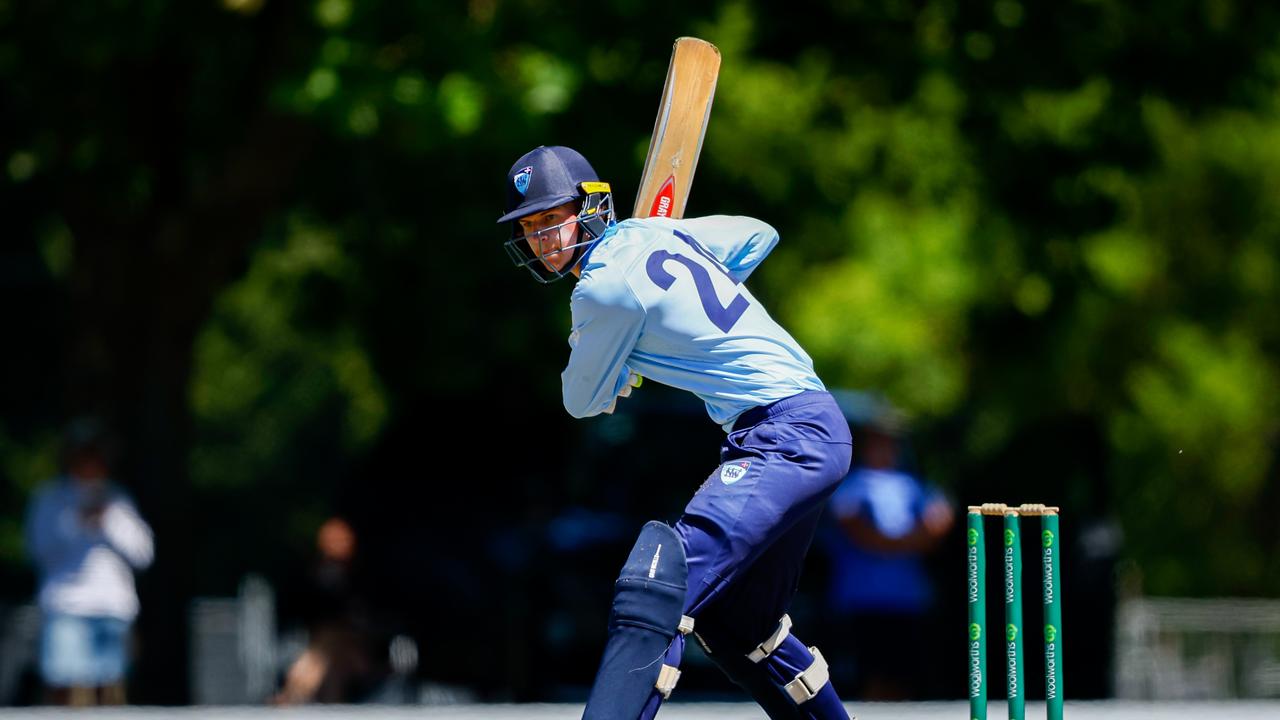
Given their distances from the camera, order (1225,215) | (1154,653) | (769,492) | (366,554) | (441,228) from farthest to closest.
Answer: (1225,215), (1154,653), (441,228), (366,554), (769,492)

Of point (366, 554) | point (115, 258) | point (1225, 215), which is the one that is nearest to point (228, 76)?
point (115, 258)

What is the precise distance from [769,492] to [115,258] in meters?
9.31

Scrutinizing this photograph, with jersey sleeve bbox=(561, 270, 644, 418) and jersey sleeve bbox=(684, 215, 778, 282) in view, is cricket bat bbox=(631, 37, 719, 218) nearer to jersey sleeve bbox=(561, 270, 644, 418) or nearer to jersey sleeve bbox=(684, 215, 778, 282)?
jersey sleeve bbox=(684, 215, 778, 282)

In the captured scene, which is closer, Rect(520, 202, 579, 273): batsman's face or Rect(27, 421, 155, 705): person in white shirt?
Rect(520, 202, 579, 273): batsman's face

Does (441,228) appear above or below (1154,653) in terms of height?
above

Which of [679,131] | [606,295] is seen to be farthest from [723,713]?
[606,295]

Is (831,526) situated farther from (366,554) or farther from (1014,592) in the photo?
(1014,592)

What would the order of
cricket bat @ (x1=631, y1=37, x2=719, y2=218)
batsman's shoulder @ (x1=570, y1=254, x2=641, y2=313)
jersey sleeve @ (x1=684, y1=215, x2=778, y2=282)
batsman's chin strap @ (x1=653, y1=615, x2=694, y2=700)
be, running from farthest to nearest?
cricket bat @ (x1=631, y1=37, x2=719, y2=218)
jersey sleeve @ (x1=684, y1=215, x2=778, y2=282)
batsman's shoulder @ (x1=570, y1=254, x2=641, y2=313)
batsman's chin strap @ (x1=653, y1=615, x2=694, y2=700)

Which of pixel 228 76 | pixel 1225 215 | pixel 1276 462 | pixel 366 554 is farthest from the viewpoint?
pixel 1276 462

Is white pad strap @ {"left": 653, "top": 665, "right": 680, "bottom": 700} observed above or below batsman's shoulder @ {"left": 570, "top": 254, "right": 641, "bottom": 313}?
below

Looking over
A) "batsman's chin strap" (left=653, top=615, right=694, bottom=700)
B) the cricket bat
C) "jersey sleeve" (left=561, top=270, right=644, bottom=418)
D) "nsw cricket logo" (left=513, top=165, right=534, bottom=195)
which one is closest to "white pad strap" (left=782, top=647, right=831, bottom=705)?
"batsman's chin strap" (left=653, top=615, right=694, bottom=700)

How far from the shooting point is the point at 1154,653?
14.7 meters

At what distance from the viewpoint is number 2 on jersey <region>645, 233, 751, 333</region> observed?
480cm

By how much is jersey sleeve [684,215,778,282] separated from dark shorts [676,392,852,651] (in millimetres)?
Result: 487
